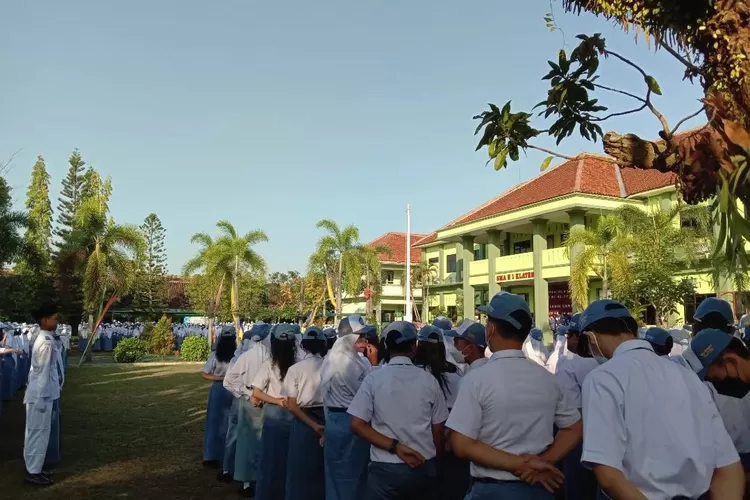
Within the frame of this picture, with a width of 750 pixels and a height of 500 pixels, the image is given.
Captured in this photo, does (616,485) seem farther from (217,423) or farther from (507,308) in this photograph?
(217,423)

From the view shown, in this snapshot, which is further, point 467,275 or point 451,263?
point 451,263

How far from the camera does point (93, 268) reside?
24.0 metres

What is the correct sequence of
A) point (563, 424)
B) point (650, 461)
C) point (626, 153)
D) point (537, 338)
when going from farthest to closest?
point (537, 338) → point (626, 153) → point (563, 424) → point (650, 461)

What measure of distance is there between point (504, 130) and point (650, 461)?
9.57 ft

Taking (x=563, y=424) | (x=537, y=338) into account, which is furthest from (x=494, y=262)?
(x=563, y=424)

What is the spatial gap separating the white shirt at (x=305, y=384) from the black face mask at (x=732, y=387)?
2781 millimetres

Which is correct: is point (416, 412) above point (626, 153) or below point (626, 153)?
below

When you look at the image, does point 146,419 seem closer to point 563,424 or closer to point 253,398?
point 253,398

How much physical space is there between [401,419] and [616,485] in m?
1.54

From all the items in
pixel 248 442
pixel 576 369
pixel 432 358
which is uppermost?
pixel 432 358

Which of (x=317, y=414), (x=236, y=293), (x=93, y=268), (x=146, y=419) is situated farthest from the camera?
(x=236, y=293)

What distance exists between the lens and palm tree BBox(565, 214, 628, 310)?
1862 centimetres

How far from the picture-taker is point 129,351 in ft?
77.9

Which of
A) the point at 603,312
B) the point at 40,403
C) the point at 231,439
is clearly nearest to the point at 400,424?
the point at 603,312
